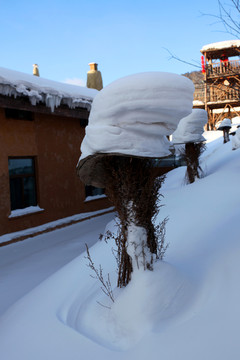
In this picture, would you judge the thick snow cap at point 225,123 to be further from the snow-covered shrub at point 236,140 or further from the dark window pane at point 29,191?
the dark window pane at point 29,191

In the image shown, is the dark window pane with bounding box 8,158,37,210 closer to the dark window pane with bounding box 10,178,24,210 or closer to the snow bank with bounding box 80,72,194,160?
the dark window pane with bounding box 10,178,24,210

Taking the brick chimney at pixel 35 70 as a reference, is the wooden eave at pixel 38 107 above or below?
below

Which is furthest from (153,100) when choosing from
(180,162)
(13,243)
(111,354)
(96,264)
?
(180,162)

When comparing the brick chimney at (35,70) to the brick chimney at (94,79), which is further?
the brick chimney at (35,70)

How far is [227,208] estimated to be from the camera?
570 centimetres

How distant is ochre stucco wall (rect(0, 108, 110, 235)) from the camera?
290 inches

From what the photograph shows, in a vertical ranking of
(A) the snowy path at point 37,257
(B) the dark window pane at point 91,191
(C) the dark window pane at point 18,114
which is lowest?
(A) the snowy path at point 37,257

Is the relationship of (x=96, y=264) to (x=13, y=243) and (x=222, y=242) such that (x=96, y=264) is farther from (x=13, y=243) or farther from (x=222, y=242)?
(x=13, y=243)

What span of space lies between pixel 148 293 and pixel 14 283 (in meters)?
2.89

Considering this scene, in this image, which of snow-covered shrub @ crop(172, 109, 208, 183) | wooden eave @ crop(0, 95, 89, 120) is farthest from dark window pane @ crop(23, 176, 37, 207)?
snow-covered shrub @ crop(172, 109, 208, 183)

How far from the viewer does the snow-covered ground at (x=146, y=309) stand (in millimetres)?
2779

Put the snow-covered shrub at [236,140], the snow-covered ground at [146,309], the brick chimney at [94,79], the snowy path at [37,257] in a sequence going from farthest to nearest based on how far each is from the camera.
Result: the brick chimney at [94,79] → the snow-covered shrub at [236,140] → the snowy path at [37,257] → the snow-covered ground at [146,309]

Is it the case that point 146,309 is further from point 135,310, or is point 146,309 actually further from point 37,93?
point 37,93

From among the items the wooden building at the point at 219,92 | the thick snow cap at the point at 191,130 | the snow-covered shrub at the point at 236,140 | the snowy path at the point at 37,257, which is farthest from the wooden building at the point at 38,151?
the wooden building at the point at 219,92
